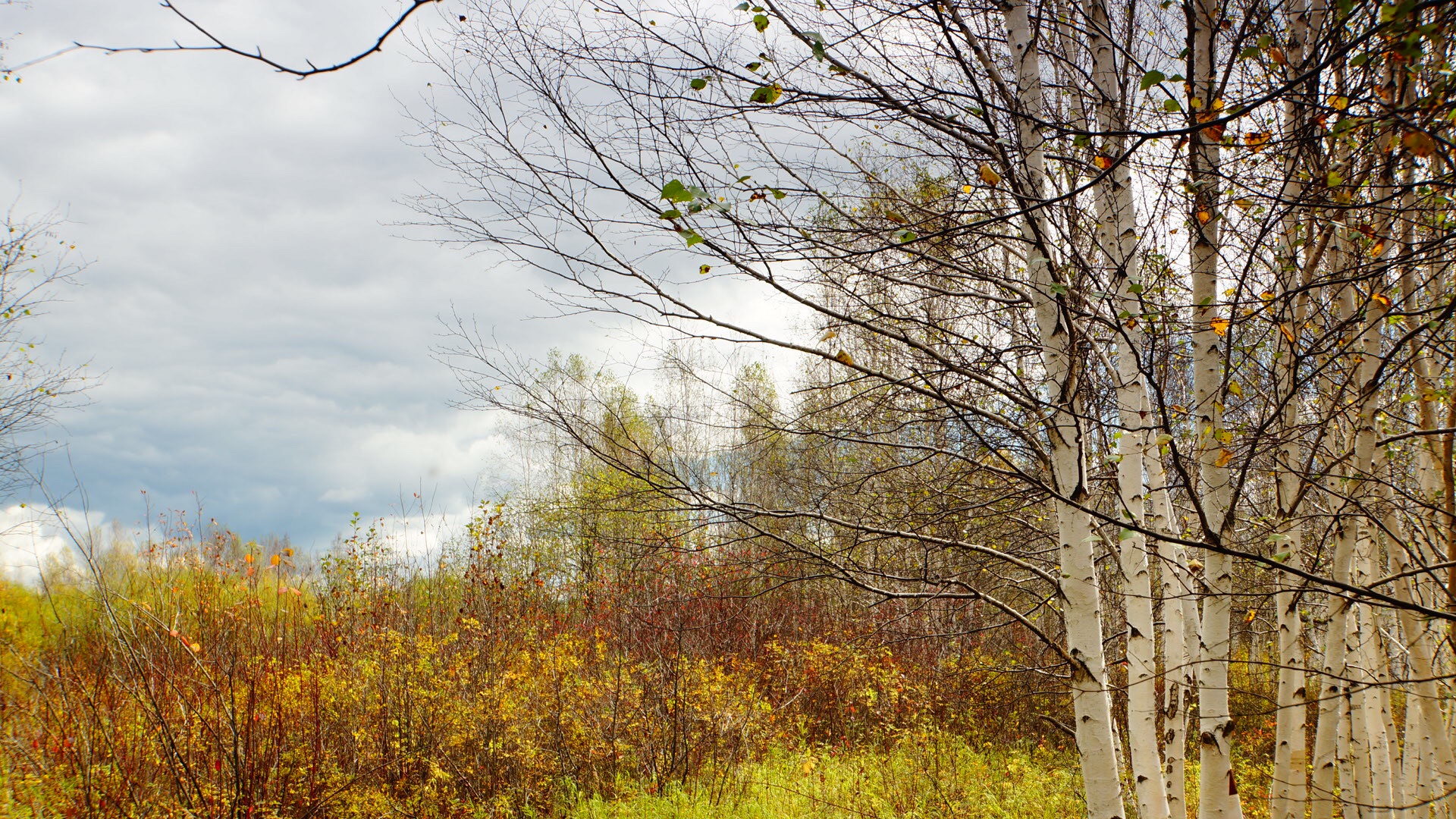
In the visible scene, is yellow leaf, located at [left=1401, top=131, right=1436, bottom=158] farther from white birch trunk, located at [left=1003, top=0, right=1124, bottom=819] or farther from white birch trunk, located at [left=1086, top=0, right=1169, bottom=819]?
white birch trunk, located at [left=1086, top=0, right=1169, bottom=819]

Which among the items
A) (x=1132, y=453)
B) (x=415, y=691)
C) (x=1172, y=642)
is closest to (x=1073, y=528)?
(x=1132, y=453)

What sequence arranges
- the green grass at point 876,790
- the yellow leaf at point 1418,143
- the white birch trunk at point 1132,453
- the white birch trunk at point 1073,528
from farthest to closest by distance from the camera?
the green grass at point 876,790, the white birch trunk at point 1132,453, the white birch trunk at point 1073,528, the yellow leaf at point 1418,143

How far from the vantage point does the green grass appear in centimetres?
557

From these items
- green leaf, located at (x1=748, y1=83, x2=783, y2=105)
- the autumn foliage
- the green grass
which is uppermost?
green leaf, located at (x1=748, y1=83, x2=783, y2=105)

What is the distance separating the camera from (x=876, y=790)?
6.57 metres

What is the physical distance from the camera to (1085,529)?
251 centimetres

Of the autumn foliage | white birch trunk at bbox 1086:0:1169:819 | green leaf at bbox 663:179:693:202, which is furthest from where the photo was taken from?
the autumn foliage

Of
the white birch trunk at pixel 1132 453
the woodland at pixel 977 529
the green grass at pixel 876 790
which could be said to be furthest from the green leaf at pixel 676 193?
the green grass at pixel 876 790

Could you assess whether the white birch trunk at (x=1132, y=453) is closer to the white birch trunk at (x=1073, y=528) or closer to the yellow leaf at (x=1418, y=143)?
the white birch trunk at (x=1073, y=528)

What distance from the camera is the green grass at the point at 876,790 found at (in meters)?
5.57

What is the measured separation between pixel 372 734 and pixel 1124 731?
747 centimetres

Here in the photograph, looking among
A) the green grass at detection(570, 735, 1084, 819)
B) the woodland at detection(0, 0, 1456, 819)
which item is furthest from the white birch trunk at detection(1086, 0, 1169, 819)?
the green grass at detection(570, 735, 1084, 819)

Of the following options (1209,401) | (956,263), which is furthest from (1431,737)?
(956,263)

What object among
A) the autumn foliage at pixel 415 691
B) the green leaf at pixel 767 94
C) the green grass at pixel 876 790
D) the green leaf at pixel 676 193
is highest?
the green leaf at pixel 767 94
